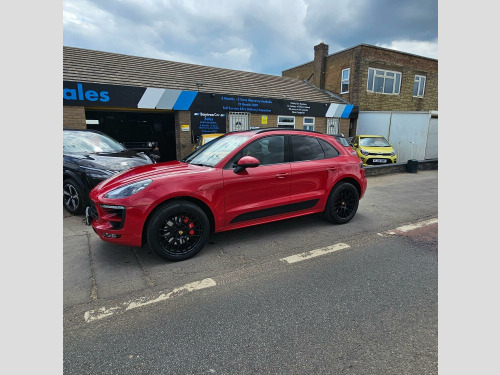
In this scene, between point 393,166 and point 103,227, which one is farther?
point 393,166

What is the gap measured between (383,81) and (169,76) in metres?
14.9

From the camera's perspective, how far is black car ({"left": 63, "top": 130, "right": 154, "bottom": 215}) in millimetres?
4934

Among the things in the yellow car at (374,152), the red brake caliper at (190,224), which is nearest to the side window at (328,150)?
the red brake caliper at (190,224)

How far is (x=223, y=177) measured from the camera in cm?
352

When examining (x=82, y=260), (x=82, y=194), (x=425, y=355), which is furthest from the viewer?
(x=82, y=194)

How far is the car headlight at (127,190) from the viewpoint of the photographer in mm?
3117

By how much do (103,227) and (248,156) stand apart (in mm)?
1962

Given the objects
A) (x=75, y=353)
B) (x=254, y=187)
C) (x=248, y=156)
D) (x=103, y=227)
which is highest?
(x=248, y=156)

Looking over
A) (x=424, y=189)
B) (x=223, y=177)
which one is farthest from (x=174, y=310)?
(x=424, y=189)

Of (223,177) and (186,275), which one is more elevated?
(223,177)

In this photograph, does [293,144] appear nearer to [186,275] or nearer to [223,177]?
[223,177]

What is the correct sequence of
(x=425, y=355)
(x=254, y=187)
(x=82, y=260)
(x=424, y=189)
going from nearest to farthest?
1. (x=425, y=355)
2. (x=82, y=260)
3. (x=254, y=187)
4. (x=424, y=189)

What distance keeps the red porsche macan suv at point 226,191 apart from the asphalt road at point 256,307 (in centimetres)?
41

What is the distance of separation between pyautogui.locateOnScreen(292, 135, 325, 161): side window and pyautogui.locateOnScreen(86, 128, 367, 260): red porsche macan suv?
0.05ft
